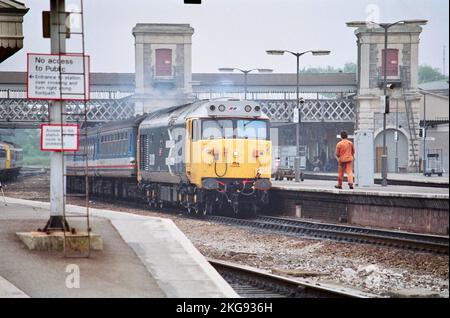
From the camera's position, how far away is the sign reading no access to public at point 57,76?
1062cm

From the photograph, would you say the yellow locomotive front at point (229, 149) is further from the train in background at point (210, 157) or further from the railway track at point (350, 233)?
the railway track at point (350, 233)

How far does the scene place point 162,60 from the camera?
18484mm

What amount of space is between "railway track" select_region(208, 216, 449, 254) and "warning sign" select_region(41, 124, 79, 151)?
5.74 meters

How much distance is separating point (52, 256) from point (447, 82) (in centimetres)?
607

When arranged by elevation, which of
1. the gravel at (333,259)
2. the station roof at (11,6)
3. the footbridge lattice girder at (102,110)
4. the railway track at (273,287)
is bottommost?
the gravel at (333,259)

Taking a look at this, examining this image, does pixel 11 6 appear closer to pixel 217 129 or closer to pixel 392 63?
pixel 217 129

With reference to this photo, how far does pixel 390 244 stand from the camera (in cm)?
1612

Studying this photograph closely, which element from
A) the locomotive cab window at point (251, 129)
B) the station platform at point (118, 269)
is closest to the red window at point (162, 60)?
the locomotive cab window at point (251, 129)

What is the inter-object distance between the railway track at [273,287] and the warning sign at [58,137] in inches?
97.0

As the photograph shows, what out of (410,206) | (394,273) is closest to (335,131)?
(410,206)

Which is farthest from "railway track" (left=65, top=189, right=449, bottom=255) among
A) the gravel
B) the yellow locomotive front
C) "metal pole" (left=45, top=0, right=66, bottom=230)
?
"metal pole" (left=45, top=0, right=66, bottom=230)

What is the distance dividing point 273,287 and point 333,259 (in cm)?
374

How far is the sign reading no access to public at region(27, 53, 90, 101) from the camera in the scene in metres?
10.6
